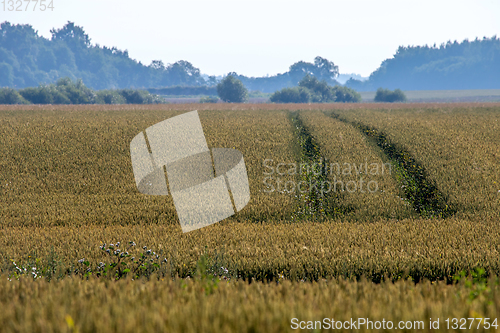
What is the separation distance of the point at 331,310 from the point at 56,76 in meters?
218

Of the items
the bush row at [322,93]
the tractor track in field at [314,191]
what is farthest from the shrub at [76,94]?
the tractor track in field at [314,191]

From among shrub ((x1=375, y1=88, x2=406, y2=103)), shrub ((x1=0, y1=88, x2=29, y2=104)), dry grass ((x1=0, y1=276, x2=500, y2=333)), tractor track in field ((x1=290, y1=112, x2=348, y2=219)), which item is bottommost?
tractor track in field ((x1=290, y1=112, x2=348, y2=219))

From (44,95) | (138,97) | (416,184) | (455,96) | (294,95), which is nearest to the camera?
(416,184)

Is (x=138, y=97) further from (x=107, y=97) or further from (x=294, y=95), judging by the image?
(x=294, y=95)

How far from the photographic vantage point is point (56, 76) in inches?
7234

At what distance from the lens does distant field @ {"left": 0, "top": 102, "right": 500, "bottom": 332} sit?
2.83 meters

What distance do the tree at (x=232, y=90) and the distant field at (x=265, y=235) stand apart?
7286cm

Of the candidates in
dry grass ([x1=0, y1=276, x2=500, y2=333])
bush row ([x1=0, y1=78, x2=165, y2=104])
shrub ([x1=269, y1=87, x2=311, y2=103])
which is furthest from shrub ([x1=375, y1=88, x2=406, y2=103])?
dry grass ([x1=0, y1=276, x2=500, y2=333])

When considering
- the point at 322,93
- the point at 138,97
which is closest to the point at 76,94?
the point at 138,97

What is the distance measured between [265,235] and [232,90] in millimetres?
90366

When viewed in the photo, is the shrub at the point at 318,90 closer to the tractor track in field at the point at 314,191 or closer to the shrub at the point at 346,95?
the shrub at the point at 346,95

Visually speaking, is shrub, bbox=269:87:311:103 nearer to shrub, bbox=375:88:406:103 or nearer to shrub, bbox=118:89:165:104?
shrub, bbox=375:88:406:103

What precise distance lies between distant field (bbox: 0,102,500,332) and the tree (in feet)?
239

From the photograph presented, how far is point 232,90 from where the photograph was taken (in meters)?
95.4
